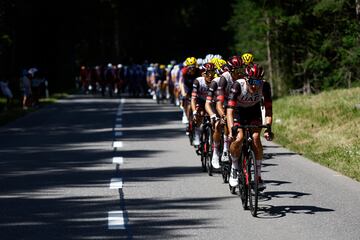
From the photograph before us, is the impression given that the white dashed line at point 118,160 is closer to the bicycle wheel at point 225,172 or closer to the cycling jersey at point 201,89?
the cycling jersey at point 201,89

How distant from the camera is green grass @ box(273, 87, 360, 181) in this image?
48.6 ft

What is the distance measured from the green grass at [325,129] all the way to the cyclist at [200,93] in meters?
2.21

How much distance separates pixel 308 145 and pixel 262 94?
7.66m

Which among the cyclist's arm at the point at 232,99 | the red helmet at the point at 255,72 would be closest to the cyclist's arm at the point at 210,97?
the cyclist's arm at the point at 232,99

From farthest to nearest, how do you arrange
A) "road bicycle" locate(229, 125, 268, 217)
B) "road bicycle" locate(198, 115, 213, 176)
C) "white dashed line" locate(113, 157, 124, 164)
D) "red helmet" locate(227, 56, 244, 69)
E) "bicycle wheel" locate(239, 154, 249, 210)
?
"white dashed line" locate(113, 157, 124, 164) < "road bicycle" locate(198, 115, 213, 176) < "red helmet" locate(227, 56, 244, 69) < "bicycle wheel" locate(239, 154, 249, 210) < "road bicycle" locate(229, 125, 268, 217)

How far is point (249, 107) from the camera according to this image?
34.1 ft

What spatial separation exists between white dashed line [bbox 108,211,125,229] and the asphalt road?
0.01 m

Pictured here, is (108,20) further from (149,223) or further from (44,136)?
(149,223)

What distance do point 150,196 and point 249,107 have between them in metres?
1.78

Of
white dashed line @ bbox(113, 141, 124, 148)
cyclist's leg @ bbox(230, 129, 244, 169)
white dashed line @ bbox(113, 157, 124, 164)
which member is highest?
cyclist's leg @ bbox(230, 129, 244, 169)

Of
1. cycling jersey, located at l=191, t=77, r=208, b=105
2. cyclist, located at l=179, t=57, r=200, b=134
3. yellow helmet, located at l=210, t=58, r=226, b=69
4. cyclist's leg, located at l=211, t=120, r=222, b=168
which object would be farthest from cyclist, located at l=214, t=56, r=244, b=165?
cyclist, located at l=179, t=57, r=200, b=134

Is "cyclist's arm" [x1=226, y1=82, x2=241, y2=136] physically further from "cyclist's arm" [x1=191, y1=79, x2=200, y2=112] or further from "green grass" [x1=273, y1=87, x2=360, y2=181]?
"cyclist's arm" [x1=191, y1=79, x2=200, y2=112]

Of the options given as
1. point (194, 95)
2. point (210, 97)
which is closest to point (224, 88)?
point (210, 97)

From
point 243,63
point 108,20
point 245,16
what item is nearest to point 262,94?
point 243,63
